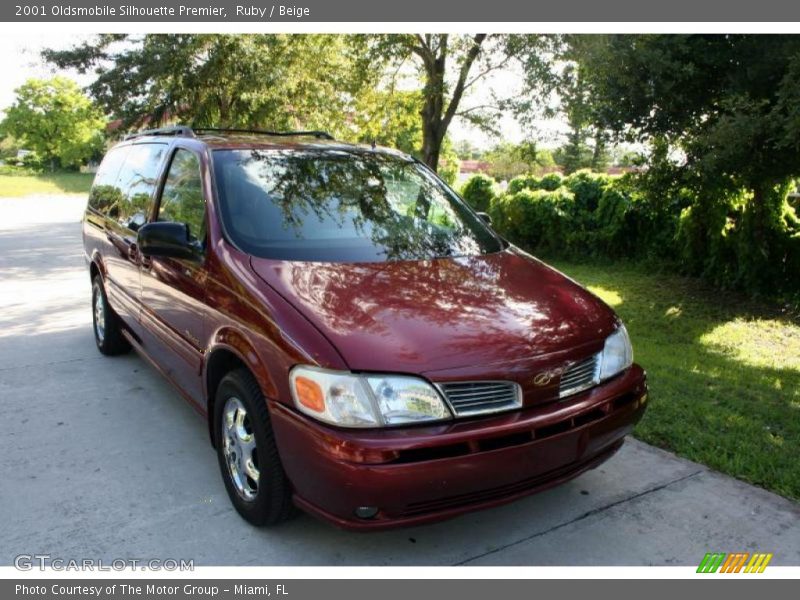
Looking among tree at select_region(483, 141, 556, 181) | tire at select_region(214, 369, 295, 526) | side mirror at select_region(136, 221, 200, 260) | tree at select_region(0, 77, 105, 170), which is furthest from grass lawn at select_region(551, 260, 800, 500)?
tree at select_region(0, 77, 105, 170)

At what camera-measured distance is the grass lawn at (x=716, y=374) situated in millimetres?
3941

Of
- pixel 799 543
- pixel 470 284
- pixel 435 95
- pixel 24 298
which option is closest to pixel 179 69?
pixel 435 95

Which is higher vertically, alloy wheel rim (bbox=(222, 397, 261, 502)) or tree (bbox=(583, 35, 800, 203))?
tree (bbox=(583, 35, 800, 203))

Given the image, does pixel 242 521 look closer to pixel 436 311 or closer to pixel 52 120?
pixel 436 311

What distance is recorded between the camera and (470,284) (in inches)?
130

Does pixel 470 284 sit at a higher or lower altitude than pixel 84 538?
higher

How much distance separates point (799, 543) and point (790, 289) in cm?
704

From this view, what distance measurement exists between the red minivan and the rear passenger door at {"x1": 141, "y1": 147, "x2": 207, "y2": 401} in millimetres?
17

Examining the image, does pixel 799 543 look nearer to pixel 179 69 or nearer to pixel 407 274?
pixel 407 274

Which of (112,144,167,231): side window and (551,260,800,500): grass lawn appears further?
(112,144,167,231): side window

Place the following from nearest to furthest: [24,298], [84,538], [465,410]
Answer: [465,410] → [84,538] → [24,298]

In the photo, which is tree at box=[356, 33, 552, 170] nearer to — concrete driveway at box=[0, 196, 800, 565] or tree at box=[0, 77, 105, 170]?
concrete driveway at box=[0, 196, 800, 565]

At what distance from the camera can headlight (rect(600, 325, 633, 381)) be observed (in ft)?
10.2

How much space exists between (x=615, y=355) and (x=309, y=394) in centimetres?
149
